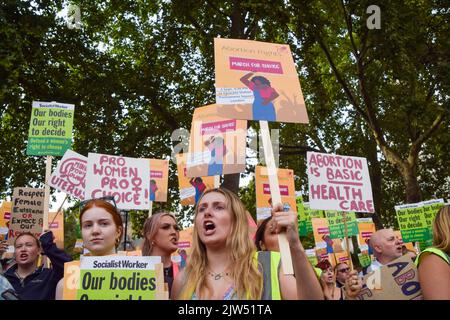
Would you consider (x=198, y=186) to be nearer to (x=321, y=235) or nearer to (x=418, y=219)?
(x=321, y=235)

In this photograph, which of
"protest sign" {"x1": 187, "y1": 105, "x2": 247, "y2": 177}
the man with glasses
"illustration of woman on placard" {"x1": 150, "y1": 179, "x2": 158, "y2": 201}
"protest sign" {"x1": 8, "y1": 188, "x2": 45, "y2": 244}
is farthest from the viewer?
"illustration of woman on placard" {"x1": 150, "y1": 179, "x2": 158, "y2": 201}

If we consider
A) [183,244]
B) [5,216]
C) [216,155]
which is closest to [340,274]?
[216,155]

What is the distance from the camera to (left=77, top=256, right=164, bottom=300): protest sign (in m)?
3.21

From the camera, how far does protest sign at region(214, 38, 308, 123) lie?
12.6 feet

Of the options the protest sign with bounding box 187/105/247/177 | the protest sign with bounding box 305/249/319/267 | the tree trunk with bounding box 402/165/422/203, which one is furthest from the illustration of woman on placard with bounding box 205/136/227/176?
the tree trunk with bounding box 402/165/422/203

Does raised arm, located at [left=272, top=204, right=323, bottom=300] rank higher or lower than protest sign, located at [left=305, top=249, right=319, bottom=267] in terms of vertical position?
lower

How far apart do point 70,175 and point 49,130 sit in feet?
2.46

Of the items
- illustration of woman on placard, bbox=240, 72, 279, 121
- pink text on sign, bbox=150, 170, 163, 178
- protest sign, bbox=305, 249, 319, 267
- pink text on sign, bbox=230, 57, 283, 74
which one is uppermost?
pink text on sign, bbox=150, 170, 163, 178

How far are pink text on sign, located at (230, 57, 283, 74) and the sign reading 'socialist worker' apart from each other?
4.57 metres

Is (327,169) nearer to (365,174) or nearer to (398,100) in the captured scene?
(365,174)

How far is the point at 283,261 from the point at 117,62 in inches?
567

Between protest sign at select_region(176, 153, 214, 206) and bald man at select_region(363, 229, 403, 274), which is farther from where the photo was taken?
protest sign at select_region(176, 153, 214, 206)

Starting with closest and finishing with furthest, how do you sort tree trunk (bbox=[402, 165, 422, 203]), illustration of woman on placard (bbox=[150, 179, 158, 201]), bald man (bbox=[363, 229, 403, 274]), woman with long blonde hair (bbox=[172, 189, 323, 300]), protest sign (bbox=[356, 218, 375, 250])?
woman with long blonde hair (bbox=[172, 189, 323, 300])
bald man (bbox=[363, 229, 403, 274])
illustration of woman on placard (bbox=[150, 179, 158, 201])
protest sign (bbox=[356, 218, 375, 250])
tree trunk (bbox=[402, 165, 422, 203])

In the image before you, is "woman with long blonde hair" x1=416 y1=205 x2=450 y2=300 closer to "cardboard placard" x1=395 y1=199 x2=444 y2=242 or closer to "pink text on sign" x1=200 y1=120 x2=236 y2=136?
"pink text on sign" x1=200 y1=120 x2=236 y2=136
